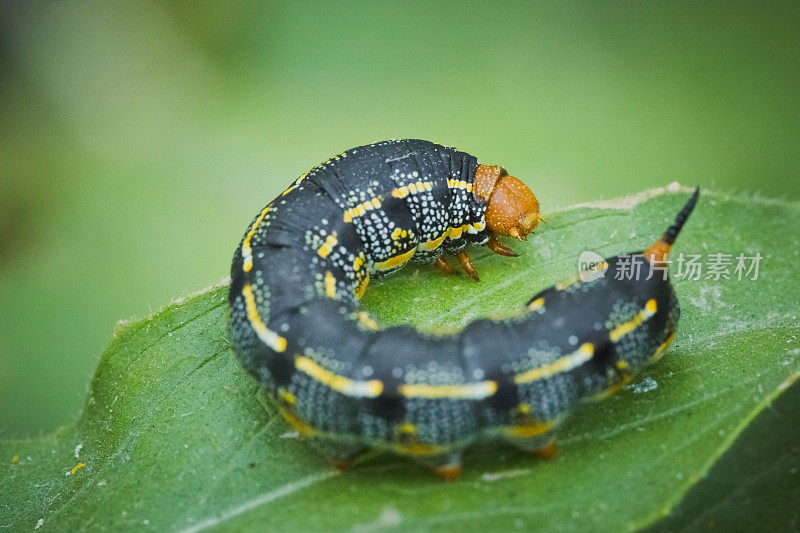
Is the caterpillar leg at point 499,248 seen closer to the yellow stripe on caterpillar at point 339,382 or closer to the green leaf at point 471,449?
the green leaf at point 471,449

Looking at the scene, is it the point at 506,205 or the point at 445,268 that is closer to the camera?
the point at 506,205

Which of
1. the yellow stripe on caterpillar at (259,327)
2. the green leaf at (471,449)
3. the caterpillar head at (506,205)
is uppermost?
the caterpillar head at (506,205)

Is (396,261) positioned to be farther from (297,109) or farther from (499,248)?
(297,109)

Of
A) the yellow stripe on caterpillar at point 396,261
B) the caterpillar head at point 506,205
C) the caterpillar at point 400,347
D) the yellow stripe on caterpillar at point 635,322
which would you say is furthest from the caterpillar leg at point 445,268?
the yellow stripe on caterpillar at point 635,322

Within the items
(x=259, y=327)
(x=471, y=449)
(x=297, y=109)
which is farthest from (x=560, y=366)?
(x=297, y=109)

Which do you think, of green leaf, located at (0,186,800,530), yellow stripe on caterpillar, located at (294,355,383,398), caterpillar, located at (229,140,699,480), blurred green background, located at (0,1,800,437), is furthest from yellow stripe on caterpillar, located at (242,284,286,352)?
blurred green background, located at (0,1,800,437)

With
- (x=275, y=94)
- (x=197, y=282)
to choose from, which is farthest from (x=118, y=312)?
(x=275, y=94)

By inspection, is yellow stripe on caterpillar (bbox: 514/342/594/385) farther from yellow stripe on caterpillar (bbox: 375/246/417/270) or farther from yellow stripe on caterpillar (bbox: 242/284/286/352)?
yellow stripe on caterpillar (bbox: 375/246/417/270)
